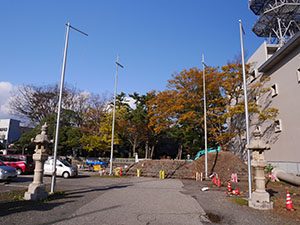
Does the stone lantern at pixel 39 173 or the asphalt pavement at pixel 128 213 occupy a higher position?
the stone lantern at pixel 39 173

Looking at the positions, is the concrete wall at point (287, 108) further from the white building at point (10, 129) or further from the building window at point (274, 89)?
the white building at point (10, 129)

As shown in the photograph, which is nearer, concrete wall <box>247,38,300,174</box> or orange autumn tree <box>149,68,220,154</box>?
concrete wall <box>247,38,300,174</box>

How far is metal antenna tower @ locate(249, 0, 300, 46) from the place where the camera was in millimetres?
28172

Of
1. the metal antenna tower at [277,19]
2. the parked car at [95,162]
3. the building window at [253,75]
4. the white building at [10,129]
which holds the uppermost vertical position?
the metal antenna tower at [277,19]

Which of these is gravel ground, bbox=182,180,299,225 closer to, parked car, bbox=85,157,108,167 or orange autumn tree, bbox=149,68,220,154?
orange autumn tree, bbox=149,68,220,154

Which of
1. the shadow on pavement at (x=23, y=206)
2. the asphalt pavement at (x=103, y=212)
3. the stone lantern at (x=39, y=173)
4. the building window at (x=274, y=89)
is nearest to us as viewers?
the asphalt pavement at (x=103, y=212)

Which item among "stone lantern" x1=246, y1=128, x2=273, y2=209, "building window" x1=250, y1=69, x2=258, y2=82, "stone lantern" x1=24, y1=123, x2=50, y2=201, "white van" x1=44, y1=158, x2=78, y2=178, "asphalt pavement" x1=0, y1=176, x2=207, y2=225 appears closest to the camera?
"asphalt pavement" x1=0, y1=176, x2=207, y2=225

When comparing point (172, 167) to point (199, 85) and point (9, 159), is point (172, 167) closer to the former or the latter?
point (199, 85)

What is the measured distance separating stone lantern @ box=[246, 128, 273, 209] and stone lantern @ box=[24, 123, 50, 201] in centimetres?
858

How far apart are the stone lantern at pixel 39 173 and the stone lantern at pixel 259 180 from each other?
8.58m

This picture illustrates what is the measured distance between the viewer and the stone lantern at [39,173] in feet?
32.5

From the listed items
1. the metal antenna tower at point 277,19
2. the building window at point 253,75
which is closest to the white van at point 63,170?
the building window at point 253,75

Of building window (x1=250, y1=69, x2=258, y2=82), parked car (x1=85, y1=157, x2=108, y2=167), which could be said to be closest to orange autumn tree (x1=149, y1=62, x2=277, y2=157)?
building window (x1=250, y1=69, x2=258, y2=82)

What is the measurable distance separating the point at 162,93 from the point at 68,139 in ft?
56.0
